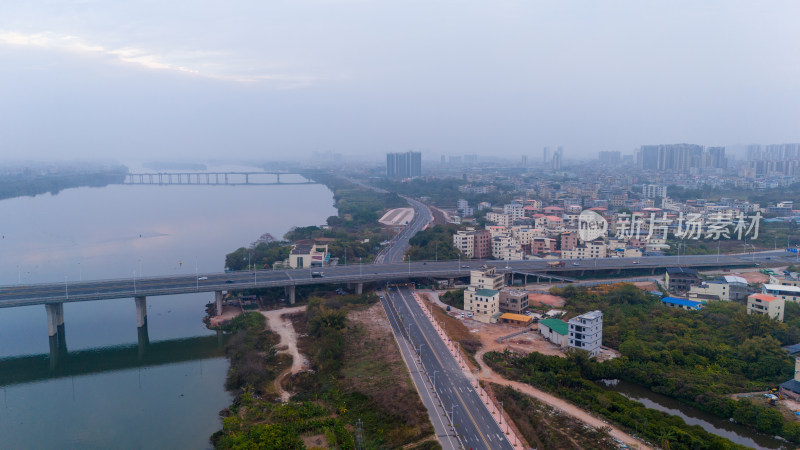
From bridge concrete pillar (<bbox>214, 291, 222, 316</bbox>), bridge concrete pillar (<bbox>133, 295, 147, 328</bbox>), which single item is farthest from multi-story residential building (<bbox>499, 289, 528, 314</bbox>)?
bridge concrete pillar (<bbox>133, 295, 147, 328</bbox>)

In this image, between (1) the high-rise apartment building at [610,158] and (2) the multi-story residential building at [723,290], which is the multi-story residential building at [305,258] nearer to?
(2) the multi-story residential building at [723,290]

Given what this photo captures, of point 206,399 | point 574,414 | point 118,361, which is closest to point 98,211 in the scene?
point 118,361

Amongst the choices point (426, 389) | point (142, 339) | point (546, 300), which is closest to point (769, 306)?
point (546, 300)

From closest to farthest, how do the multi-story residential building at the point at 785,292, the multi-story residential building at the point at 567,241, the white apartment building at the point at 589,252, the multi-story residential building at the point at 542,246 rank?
the multi-story residential building at the point at 785,292
the white apartment building at the point at 589,252
the multi-story residential building at the point at 567,241
the multi-story residential building at the point at 542,246

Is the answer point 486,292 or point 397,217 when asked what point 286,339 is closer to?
point 486,292

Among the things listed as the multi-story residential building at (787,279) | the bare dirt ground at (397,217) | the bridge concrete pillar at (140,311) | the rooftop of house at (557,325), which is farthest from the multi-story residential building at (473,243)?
the bridge concrete pillar at (140,311)

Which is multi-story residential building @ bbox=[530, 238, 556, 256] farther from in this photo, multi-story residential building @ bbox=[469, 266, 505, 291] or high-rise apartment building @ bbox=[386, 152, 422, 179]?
high-rise apartment building @ bbox=[386, 152, 422, 179]
